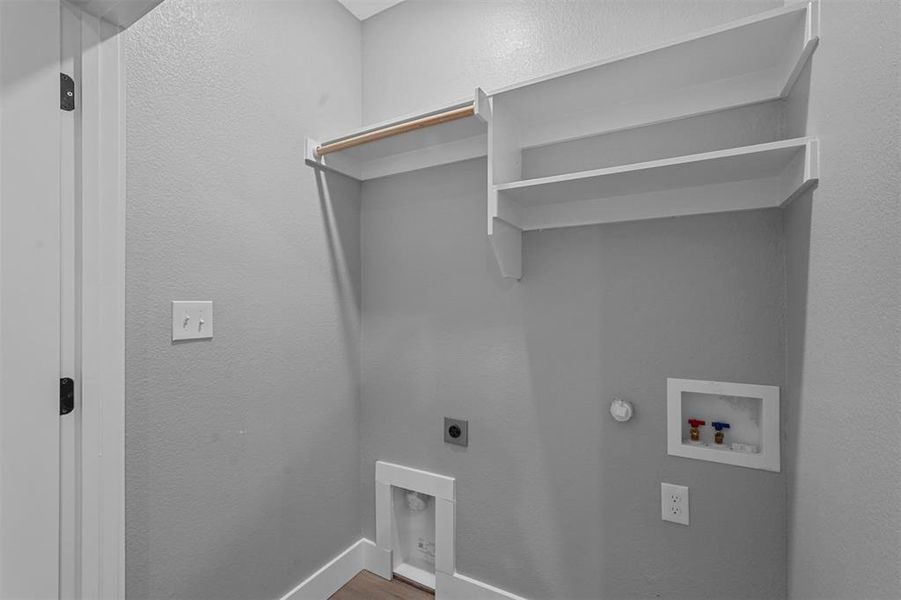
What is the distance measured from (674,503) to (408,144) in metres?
1.51

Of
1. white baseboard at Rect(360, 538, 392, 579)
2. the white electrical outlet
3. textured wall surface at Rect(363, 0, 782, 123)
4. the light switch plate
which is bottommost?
white baseboard at Rect(360, 538, 392, 579)

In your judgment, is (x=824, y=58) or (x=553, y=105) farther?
(x=553, y=105)

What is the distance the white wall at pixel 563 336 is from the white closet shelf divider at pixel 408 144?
6 centimetres

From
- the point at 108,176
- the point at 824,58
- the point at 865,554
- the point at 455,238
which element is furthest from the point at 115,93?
the point at 865,554

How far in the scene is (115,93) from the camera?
1052mm

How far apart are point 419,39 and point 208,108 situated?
90 cm

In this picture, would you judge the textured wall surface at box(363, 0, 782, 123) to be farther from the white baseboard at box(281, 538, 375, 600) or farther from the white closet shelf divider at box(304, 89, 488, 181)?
the white baseboard at box(281, 538, 375, 600)

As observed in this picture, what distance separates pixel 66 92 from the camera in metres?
0.98

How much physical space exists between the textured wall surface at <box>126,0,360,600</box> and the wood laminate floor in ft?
0.53

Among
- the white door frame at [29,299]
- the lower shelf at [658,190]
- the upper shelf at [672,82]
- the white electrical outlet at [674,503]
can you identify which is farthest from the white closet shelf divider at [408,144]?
the white electrical outlet at [674,503]

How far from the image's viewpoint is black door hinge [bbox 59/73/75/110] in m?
0.97

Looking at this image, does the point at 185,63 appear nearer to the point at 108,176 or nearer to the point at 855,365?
the point at 108,176

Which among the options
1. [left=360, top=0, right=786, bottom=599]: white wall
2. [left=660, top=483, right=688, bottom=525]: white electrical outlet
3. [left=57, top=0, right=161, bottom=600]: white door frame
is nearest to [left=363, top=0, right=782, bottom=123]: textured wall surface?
[left=360, top=0, right=786, bottom=599]: white wall

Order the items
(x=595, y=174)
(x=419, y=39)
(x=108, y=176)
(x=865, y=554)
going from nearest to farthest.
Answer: (x=865, y=554), (x=108, y=176), (x=595, y=174), (x=419, y=39)
